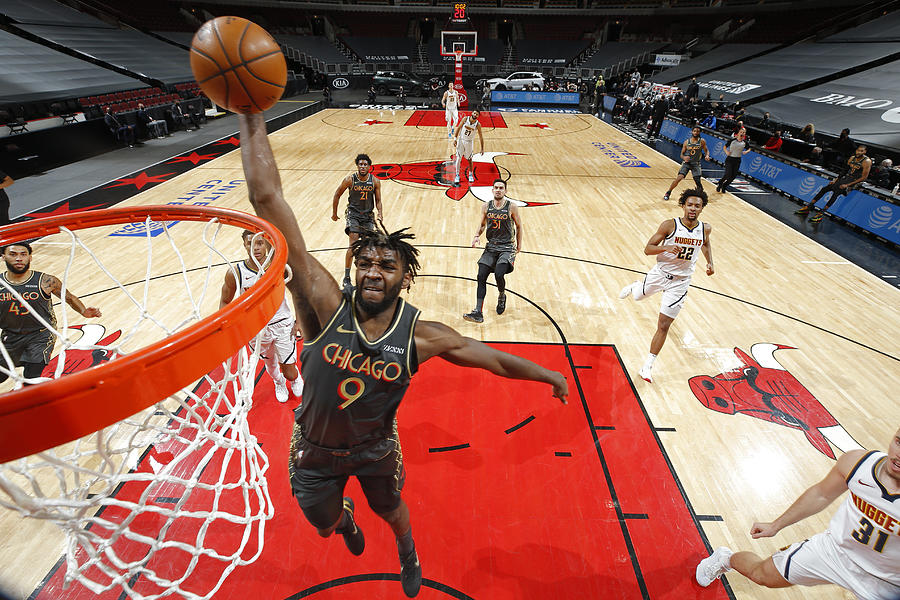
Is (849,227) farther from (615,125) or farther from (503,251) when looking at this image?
(615,125)

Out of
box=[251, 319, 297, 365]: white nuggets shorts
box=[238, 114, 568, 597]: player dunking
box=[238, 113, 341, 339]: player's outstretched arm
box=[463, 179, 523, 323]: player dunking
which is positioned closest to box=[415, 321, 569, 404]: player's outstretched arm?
box=[238, 114, 568, 597]: player dunking

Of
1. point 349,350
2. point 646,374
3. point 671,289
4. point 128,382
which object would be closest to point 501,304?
point 646,374

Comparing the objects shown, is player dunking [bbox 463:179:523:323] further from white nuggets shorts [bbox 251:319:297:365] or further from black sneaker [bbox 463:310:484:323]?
white nuggets shorts [bbox 251:319:297:365]

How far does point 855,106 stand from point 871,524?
1900 cm

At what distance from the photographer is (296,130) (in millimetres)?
18172

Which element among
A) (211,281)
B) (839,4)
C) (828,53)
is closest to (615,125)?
(828,53)

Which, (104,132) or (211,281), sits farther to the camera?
(104,132)

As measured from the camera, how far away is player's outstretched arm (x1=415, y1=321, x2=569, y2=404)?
7.55 ft

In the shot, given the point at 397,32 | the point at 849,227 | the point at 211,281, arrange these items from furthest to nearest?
the point at 397,32 < the point at 849,227 < the point at 211,281

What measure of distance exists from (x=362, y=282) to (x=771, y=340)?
5.72m

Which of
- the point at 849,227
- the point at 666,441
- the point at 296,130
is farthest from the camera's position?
the point at 296,130

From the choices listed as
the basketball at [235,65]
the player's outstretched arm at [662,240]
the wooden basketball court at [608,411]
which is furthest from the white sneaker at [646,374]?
the basketball at [235,65]

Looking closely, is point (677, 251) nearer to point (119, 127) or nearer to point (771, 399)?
point (771, 399)

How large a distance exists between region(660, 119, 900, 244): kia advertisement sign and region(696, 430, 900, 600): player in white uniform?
8926 mm
